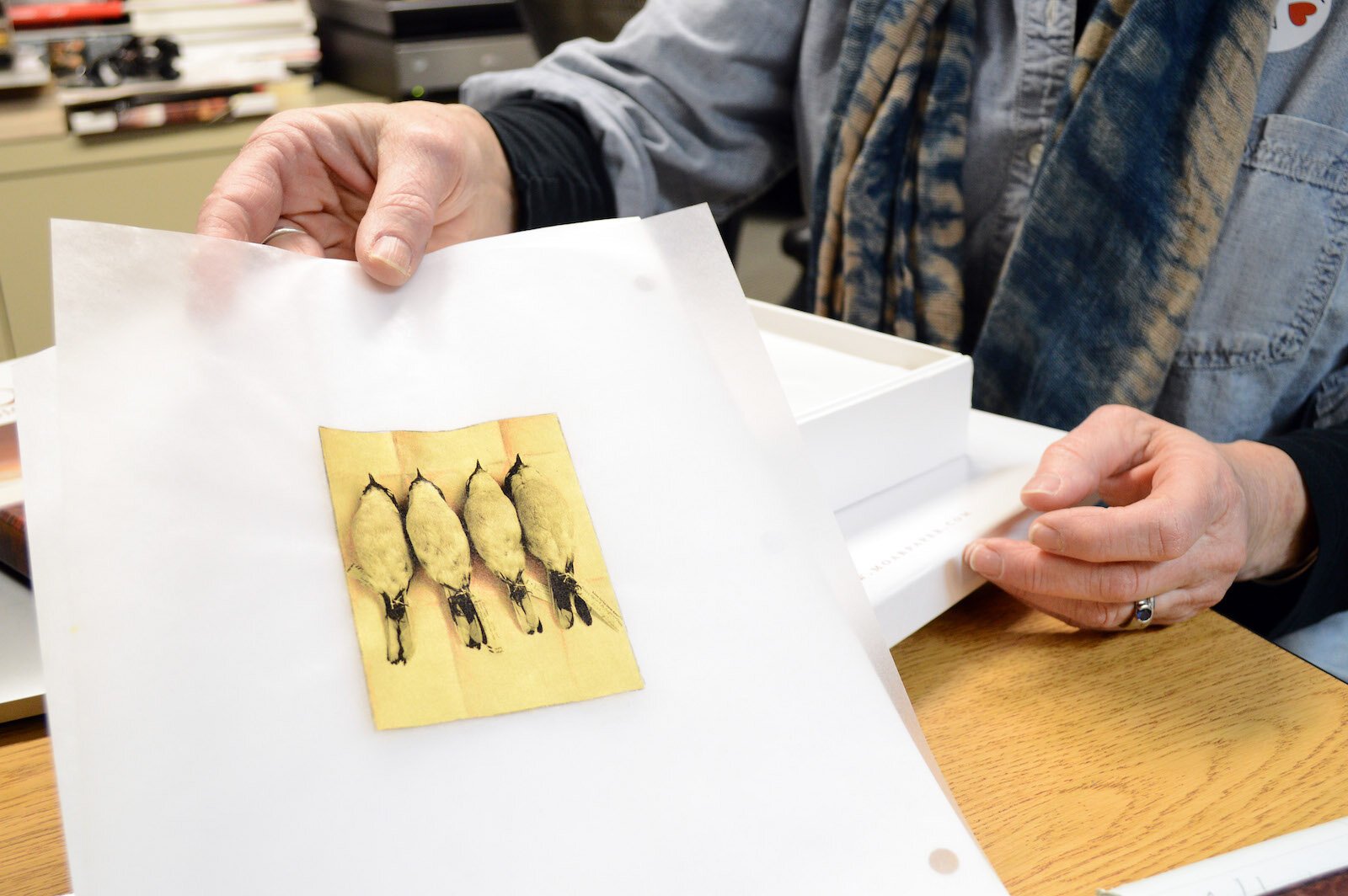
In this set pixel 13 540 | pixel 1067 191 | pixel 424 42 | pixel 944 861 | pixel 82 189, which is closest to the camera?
pixel 944 861

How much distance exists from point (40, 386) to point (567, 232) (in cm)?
19

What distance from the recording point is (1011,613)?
42 cm

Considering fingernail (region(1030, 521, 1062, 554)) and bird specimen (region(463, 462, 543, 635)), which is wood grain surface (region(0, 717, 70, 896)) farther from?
fingernail (region(1030, 521, 1062, 554))

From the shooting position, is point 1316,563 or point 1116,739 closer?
point 1116,739

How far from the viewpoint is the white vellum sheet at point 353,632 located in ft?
0.78

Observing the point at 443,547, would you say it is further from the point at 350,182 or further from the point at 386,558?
the point at 350,182

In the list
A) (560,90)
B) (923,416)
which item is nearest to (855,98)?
(560,90)

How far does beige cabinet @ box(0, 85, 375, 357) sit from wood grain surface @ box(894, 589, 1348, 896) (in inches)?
47.5

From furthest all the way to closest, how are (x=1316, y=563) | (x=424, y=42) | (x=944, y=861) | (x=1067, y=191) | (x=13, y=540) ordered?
(x=424, y=42) → (x=1067, y=191) → (x=1316, y=563) → (x=13, y=540) → (x=944, y=861)

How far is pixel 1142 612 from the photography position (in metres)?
0.41

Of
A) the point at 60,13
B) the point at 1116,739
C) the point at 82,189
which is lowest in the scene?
the point at 1116,739

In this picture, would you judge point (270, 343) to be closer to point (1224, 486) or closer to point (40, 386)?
point (40, 386)

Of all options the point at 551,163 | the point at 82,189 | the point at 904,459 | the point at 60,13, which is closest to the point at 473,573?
the point at 904,459

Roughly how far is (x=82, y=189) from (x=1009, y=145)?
3.66ft
